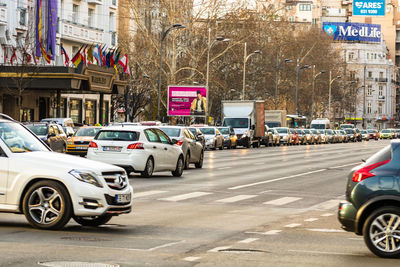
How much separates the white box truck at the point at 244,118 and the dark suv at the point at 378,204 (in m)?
54.0

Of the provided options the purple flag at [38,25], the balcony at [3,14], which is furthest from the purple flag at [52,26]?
the balcony at [3,14]

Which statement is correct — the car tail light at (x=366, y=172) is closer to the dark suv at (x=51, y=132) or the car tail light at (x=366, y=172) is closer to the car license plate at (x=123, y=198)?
the car license plate at (x=123, y=198)

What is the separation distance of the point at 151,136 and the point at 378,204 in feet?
53.0

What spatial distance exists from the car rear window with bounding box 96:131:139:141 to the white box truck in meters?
39.1

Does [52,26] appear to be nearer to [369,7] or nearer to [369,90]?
[369,7]

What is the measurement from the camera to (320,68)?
126875 mm

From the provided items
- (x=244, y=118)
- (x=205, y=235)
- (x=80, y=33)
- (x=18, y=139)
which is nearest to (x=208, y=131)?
(x=244, y=118)

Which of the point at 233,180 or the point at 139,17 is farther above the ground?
the point at 139,17

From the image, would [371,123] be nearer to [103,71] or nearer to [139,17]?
[139,17]

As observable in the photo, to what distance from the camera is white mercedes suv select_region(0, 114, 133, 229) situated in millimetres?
12789

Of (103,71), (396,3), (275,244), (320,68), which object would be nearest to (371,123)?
(396,3)

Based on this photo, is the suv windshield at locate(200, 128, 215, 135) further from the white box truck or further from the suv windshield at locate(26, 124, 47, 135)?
the suv windshield at locate(26, 124, 47, 135)

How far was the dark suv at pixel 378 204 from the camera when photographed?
35.6 feet

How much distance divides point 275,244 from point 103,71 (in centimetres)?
4948
